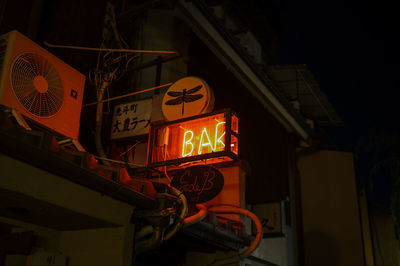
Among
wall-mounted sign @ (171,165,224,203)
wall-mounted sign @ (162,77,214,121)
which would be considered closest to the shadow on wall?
wall-mounted sign @ (162,77,214,121)

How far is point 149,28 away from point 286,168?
7554 mm

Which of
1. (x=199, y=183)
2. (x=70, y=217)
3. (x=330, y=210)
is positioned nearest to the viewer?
(x=70, y=217)

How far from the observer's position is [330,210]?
16.5 m

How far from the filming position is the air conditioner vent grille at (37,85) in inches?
296

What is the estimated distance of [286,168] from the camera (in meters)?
16.5

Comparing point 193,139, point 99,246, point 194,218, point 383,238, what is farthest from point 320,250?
point 99,246

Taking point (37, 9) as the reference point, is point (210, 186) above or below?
below

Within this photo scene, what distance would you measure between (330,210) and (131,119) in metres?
9.63

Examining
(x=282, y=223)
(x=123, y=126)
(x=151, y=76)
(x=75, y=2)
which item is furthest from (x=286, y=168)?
(x=75, y=2)

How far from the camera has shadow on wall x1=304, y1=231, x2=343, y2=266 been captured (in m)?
15.9

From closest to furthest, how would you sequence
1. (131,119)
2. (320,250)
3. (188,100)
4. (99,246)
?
(99,246) → (188,100) → (131,119) → (320,250)

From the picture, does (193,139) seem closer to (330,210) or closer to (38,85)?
(38,85)

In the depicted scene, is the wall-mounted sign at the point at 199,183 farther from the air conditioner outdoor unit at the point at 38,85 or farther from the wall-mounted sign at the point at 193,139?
the air conditioner outdoor unit at the point at 38,85

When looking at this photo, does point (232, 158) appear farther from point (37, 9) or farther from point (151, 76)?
point (37, 9)
